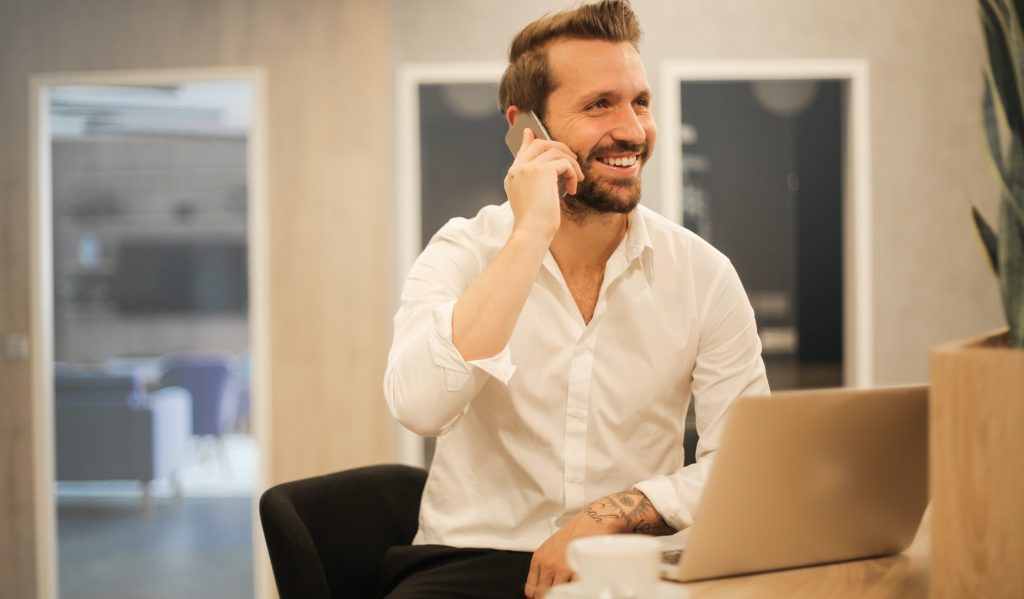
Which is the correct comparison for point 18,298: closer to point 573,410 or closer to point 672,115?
point 672,115

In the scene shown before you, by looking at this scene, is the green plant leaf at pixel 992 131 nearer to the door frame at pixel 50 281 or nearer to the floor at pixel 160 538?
the door frame at pixel 50 281

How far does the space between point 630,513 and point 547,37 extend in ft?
2.88

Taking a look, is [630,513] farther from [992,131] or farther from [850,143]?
[850,143]

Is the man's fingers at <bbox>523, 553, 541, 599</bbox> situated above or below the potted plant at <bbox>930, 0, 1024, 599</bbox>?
below

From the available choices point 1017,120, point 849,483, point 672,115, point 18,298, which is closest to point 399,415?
point 849,483

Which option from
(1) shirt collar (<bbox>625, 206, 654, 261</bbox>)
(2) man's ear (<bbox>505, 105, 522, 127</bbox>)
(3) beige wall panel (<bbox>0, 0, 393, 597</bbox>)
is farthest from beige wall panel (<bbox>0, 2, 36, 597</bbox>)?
(1) shirt collar (<bbox>625, 206, 654, 261</bbox>)

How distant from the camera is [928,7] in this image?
13.8ft

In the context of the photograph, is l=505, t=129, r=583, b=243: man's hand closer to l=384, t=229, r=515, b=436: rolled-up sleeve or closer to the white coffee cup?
l=384, t=229, r=515, b=436: rolled-up sleeve

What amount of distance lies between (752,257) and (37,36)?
3.50 metres

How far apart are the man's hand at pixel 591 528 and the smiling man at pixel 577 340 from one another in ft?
0.09

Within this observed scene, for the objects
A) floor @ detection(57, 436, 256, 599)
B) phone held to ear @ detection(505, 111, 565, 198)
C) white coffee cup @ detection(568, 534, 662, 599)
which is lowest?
floor @ detection(57, 436, 256, 599)

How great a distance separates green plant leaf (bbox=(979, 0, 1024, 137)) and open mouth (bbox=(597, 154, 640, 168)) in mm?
801

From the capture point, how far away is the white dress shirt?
1578mm

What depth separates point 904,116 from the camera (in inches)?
166
